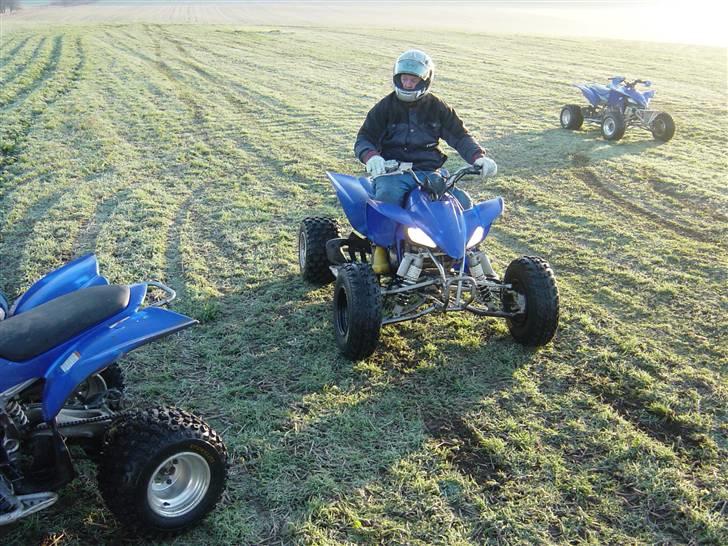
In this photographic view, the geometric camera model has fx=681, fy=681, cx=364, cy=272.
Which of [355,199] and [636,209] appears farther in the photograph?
[636,209]

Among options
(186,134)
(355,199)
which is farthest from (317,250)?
(186,134)

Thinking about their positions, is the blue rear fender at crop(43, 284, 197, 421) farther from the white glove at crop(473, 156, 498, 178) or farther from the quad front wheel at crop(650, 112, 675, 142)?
the quad front wheel at crop(650, 112, 675, 142)

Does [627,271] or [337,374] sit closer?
[337,374]

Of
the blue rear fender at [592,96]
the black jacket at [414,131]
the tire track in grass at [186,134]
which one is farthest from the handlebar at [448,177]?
the blue rear fender at [592,96]

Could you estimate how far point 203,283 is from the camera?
19.8 feet

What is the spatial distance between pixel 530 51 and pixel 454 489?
27.2 m

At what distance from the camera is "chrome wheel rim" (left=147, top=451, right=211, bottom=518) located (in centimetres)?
320

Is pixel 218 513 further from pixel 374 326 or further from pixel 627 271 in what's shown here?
pixel 627 271

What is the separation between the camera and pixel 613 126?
11.8 meters

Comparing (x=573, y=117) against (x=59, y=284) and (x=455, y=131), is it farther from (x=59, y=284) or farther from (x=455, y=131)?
(x=59, y=284)

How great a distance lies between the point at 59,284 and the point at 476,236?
9.25 feet

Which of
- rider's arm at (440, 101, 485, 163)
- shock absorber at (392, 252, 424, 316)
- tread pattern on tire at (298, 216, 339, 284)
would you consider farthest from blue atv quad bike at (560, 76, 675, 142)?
A: shock absorber at (392, 252, 424, 316)

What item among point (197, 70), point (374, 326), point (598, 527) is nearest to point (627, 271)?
point (374, 326)

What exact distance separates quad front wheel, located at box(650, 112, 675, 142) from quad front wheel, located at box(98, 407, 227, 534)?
35.4 feet
